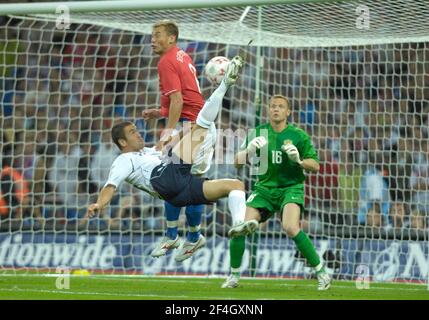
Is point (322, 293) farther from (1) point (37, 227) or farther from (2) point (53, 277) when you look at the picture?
(1) point (37, 227)

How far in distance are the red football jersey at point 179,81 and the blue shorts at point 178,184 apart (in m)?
0.88

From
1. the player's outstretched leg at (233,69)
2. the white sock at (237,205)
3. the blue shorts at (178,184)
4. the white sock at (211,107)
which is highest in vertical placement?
the player's outstretched leg at (233,69)

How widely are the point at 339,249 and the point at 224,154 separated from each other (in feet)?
6.94

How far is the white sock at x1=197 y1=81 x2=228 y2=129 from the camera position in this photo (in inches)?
392

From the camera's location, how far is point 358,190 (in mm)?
14938

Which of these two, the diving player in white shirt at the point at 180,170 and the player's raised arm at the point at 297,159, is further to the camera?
the player's raised arm at the point at 297,159

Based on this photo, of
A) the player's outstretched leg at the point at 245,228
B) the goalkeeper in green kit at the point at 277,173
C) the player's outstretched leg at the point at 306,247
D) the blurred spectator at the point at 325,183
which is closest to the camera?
the player's outstretched leg at the point at 245,228

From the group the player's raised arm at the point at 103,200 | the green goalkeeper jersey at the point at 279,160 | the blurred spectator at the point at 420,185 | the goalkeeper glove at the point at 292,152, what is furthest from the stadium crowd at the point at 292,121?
the player's raised arm at the point at 103,200

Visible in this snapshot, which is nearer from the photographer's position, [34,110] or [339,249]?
[339,249]

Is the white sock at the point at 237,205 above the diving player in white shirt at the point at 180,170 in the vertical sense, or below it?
below

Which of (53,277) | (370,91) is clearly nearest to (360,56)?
(370,91)

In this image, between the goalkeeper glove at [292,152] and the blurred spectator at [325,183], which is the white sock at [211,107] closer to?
the goalkeeper glove at [292,152]

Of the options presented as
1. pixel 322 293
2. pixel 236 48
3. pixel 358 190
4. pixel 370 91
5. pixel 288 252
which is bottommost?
pixel 322 293

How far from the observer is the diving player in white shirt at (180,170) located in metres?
9.95
